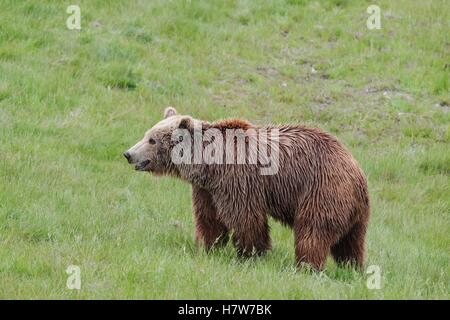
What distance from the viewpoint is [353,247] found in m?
8.52

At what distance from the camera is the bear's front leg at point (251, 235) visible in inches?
324

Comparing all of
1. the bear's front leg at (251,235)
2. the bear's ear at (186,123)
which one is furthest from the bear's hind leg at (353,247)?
the bear's ear at (186,123)

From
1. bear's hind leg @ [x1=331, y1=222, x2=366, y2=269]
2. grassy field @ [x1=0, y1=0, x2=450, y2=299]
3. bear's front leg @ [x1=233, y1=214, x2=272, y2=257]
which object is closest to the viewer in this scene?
grassy field @ [x1=0, y1=0, x2=450, y2=299]

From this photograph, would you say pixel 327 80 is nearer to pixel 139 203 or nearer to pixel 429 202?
pixel 429 202

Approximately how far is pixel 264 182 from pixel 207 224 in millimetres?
740

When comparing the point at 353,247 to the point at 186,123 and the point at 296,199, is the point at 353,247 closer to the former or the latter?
the point at 296,199

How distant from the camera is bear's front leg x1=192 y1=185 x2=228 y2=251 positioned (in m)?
8.53

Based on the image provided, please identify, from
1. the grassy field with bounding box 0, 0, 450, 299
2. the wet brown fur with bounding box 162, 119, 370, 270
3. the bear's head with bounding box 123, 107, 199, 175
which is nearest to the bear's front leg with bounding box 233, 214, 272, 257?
the wet brown fur with bounding box 162, 119, 370, 270

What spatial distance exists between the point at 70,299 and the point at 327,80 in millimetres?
9384

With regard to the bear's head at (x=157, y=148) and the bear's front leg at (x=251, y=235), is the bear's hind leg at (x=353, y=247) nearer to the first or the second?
the bear's front leg at (x=251, y=235)

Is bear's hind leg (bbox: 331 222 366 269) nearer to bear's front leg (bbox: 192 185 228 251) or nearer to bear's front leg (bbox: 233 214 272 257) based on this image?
bear's front leg (bbox: 233 214 272 257)

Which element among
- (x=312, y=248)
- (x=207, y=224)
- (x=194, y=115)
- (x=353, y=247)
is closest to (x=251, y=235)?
(x=207, y=224)

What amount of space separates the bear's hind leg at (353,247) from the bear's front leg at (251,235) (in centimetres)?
83
